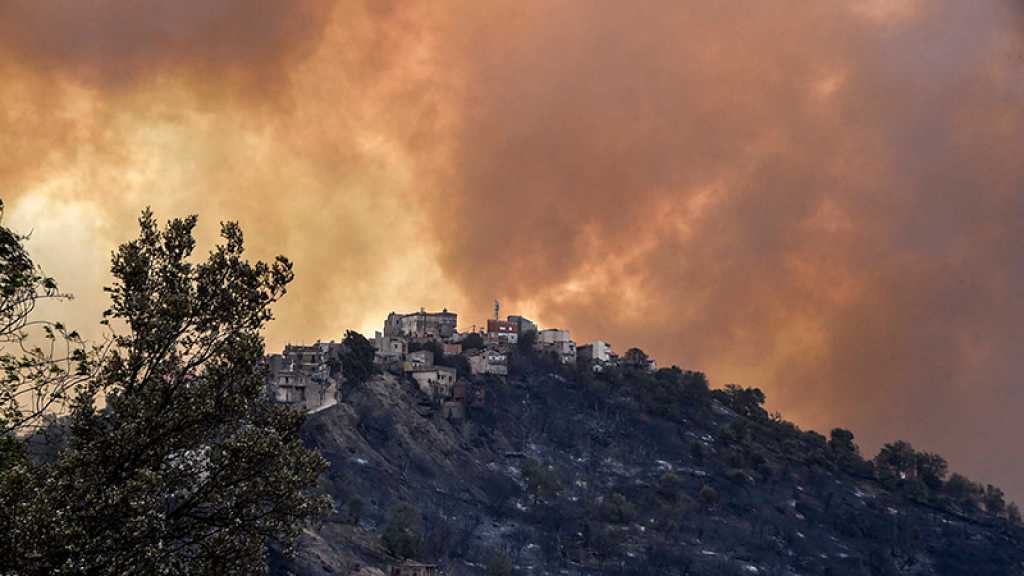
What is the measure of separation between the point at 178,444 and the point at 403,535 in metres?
125

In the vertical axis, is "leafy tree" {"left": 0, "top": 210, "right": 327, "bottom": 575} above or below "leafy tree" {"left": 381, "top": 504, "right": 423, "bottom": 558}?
below

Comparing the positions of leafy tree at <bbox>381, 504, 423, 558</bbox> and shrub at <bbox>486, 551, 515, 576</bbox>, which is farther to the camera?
shrub at <bbox>486, 551, 515, 576</bbox>

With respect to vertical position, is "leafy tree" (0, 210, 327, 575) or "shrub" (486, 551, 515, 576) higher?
"shrub" (486, 551, 515, 576)

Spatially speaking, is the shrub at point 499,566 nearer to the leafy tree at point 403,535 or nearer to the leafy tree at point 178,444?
the leafy tree at point 403,535

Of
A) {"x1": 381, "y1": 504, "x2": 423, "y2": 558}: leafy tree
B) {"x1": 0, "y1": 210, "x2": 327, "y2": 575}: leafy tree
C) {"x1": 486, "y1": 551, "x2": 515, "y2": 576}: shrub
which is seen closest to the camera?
{"x1": 0, "y1": 210, "x2": 327, "y2": 575}: leafy tree

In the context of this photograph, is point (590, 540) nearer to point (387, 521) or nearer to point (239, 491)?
point (387, 521)

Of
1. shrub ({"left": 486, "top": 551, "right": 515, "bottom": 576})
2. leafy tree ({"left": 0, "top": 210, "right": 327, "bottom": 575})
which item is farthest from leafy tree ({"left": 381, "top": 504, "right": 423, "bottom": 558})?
leafy tree ({"left": 0, "top": 210, "right": 327, "bottom": 575})

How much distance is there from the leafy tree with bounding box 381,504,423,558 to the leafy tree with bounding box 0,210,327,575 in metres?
120

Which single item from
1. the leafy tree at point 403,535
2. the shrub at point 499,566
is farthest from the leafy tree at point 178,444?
the shrub at point 499,566

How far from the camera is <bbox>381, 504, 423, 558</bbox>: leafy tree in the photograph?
493ft

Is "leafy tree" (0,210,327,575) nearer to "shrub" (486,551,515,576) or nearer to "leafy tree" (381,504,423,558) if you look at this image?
"leafy tree" (381,504,423,558)

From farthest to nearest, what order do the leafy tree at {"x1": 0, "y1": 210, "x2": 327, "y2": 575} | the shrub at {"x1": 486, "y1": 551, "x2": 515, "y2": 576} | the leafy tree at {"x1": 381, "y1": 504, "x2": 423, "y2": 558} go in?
the shrub at {"x1": 486, "y1": 551, "x2": 515, "y2": 576}, the leafy tree at {"x1": 381, "y1": 504, "x2": 423, "y2": 558}, the leafy tree at {"x1": 0, "y1": 210, "x2": 327, "y2": 575}

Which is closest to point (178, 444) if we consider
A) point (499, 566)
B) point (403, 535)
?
point (403, 535)

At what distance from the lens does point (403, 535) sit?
501 feet
